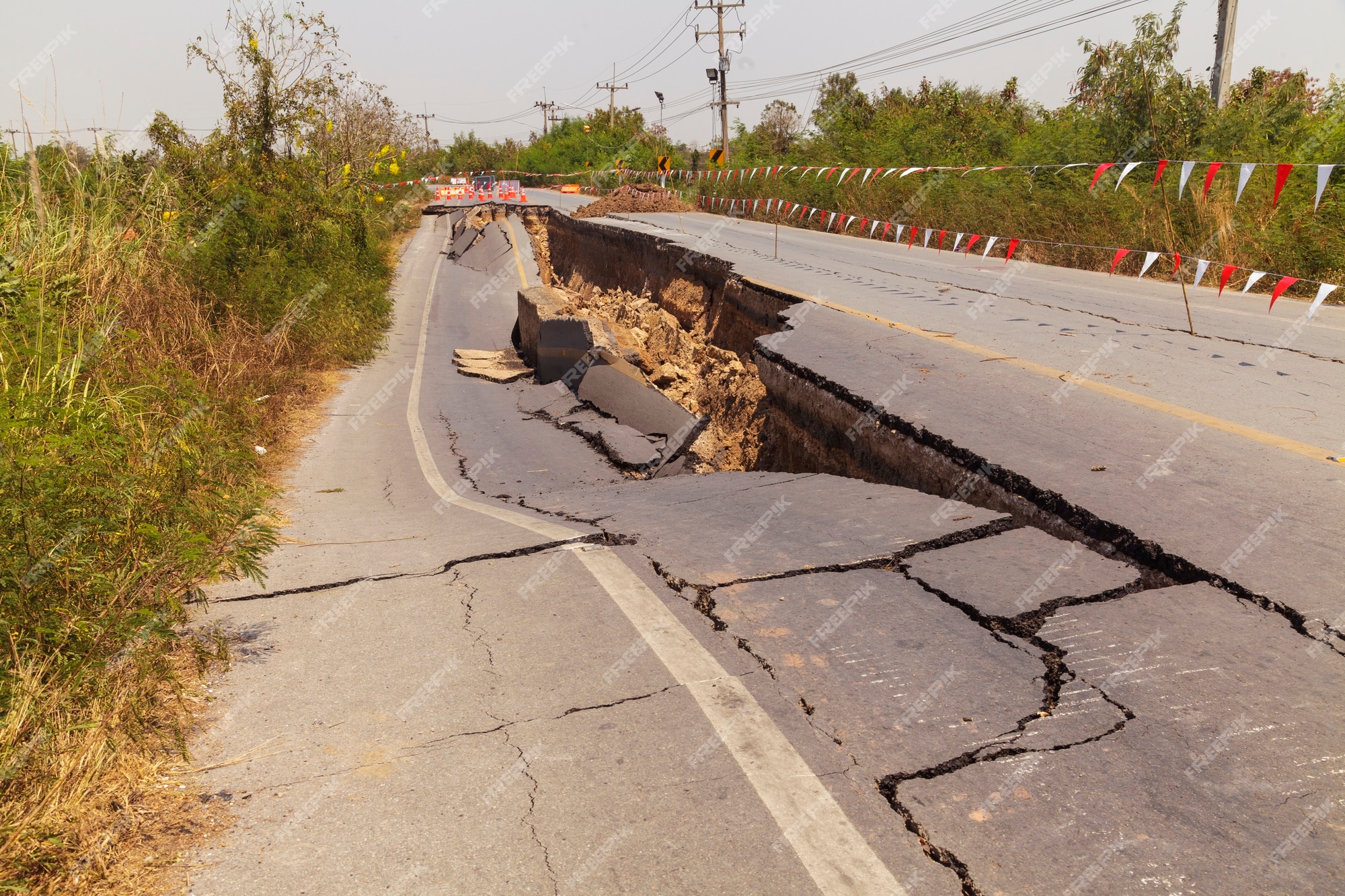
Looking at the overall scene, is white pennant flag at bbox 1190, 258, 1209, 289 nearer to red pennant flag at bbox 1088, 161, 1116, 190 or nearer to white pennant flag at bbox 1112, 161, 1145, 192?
white pennant flag at bbox 1112, 161, 1145, 192

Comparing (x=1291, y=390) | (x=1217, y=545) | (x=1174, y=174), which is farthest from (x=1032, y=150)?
(x=1217, y=545)

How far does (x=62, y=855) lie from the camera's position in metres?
2.43

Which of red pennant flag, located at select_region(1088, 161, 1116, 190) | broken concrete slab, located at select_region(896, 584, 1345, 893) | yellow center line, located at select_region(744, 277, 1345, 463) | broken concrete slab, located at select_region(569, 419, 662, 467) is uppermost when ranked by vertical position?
red pennant flag, located at select_region(1088, 161, 1116, 190)

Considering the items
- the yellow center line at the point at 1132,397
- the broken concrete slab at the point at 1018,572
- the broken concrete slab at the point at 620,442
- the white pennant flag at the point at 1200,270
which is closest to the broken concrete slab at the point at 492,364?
the broken concrete slab at the point at 620,442

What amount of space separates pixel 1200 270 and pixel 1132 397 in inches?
256

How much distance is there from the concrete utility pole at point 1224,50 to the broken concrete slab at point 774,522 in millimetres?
16367

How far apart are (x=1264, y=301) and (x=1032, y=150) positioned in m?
11.2

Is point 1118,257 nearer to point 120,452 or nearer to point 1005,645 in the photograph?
point 1005,645

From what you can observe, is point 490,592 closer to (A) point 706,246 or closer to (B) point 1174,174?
(A) point 706,246

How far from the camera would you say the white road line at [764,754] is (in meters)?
2.42

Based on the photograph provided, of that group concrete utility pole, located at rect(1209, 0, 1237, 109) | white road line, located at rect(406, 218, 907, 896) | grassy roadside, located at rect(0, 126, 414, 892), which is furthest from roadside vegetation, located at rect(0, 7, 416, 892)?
concrete utility pole, located at rect(1209, 0, 1237, 109)

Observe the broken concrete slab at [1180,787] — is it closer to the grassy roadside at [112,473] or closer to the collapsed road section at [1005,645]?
the collapsed road section at [1005,645]

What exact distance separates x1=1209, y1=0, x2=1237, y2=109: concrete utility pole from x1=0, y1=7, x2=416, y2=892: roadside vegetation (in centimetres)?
1761

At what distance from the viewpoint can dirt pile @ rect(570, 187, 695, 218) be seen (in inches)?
1334
